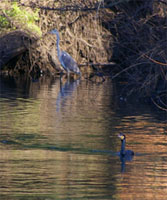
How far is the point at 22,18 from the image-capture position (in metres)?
29.4

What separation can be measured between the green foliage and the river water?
26.7 feet

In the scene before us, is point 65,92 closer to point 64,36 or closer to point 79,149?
point 64,36

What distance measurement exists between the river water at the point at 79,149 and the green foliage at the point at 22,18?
813 centimetres

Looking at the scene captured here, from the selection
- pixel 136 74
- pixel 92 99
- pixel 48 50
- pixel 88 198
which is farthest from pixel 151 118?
pixel 48 50

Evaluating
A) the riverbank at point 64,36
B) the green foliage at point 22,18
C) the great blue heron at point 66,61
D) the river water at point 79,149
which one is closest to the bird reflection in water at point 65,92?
the river water at point 79,149

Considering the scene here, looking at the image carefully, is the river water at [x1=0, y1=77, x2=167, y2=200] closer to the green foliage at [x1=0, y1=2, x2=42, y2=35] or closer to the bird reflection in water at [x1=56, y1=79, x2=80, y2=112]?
the bird reflection in water at [x1=56, y1=79, x2=80, y2=112]

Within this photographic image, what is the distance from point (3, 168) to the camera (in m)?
10.4

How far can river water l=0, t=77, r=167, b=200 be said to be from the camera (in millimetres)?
9156

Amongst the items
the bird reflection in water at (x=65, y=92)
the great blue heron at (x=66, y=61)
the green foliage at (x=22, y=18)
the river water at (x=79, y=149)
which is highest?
the green foliage at (x=22, y=18)

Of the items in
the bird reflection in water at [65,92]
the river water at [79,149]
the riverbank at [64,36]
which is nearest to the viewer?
Answer: the river water at [79,149]

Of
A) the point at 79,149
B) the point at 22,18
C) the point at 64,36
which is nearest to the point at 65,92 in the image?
the point at 22,18

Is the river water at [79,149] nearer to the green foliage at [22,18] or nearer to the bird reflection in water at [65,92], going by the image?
the bird reflection in water at [65,92]

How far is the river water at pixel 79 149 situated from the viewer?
30.0 ft

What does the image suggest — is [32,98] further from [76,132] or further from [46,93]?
[76,132]
